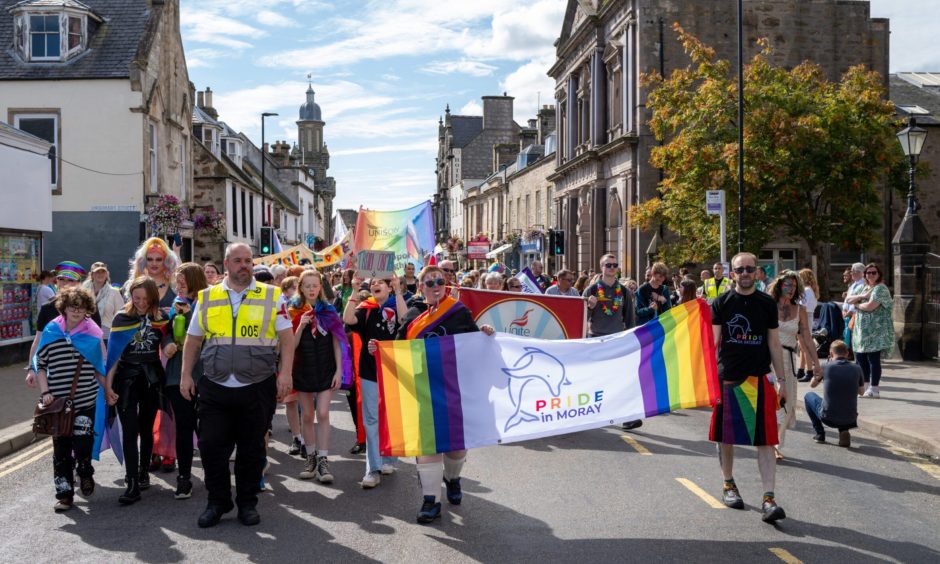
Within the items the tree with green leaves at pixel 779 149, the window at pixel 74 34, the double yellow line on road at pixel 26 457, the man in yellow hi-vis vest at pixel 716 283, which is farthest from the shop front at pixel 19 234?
the tree with green leaves at pixel 779 149

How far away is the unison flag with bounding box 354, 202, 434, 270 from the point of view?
53.3 feet

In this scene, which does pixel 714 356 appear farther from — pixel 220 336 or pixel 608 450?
pixel 220 336

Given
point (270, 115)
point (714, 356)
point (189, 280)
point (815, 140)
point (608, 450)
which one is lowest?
point (608, 450)

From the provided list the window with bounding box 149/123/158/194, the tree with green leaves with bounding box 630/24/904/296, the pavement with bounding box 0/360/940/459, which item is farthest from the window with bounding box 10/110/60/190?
the tree with green leaves with bounding box 630/24/904/296

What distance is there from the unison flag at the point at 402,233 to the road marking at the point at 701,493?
8856 mm

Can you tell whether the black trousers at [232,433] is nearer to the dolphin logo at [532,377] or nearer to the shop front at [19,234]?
the dolphin logo at [532,377]

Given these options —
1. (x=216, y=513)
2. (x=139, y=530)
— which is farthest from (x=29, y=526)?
(x=216, y=513)

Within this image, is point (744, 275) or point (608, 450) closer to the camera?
point (744, 275)

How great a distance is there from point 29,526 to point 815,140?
70.1ft

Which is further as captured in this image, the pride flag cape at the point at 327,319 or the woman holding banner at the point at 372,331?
the pride flag cape at the point at 327,319

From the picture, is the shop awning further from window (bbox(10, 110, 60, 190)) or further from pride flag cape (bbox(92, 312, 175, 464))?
pride flag cape (bbox(92, 312, 175, 464))

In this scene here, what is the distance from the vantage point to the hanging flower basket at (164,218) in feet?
93.1

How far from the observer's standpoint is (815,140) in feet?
77.2

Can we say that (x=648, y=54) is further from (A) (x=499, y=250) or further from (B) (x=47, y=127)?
(A) (x=499, y=250)
